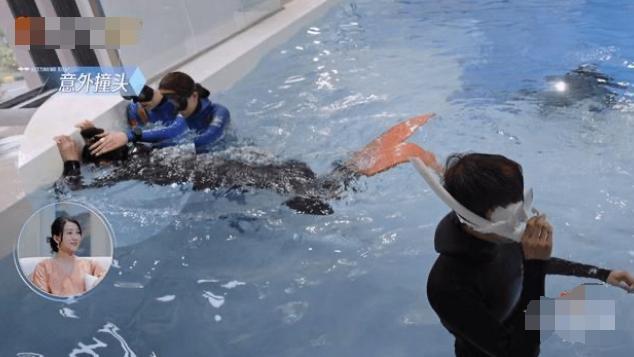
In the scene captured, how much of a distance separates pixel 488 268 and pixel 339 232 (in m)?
1.45

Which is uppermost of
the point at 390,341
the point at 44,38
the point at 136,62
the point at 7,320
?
the point at 44,38

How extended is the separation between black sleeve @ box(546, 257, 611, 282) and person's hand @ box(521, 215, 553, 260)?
0.64 feet

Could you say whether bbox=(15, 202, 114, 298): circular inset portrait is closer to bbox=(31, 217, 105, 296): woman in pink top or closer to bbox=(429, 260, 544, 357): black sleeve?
bbox=(31, 217, 105, 296): woman in pink top

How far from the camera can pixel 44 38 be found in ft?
6.75

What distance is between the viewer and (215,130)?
326 centimetres

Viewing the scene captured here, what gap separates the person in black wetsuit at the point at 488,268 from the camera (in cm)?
109

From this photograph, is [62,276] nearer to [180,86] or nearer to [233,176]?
[233,176]

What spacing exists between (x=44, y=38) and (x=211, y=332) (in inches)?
50.0

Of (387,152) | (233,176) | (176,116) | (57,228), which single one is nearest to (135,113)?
(176,116)

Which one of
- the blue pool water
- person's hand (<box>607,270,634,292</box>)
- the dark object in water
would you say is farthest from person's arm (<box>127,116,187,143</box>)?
person's hand (<box>607,270,634,292</box>)

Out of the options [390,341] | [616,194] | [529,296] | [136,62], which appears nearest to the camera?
[529,296]

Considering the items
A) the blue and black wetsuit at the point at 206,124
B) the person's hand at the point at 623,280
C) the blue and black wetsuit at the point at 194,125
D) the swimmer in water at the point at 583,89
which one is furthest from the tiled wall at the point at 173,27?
the person's hand at the point at 623,280

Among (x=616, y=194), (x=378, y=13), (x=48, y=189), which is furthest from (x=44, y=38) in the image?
(x=378, y=13)

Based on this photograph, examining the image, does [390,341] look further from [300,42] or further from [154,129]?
[300,42]
